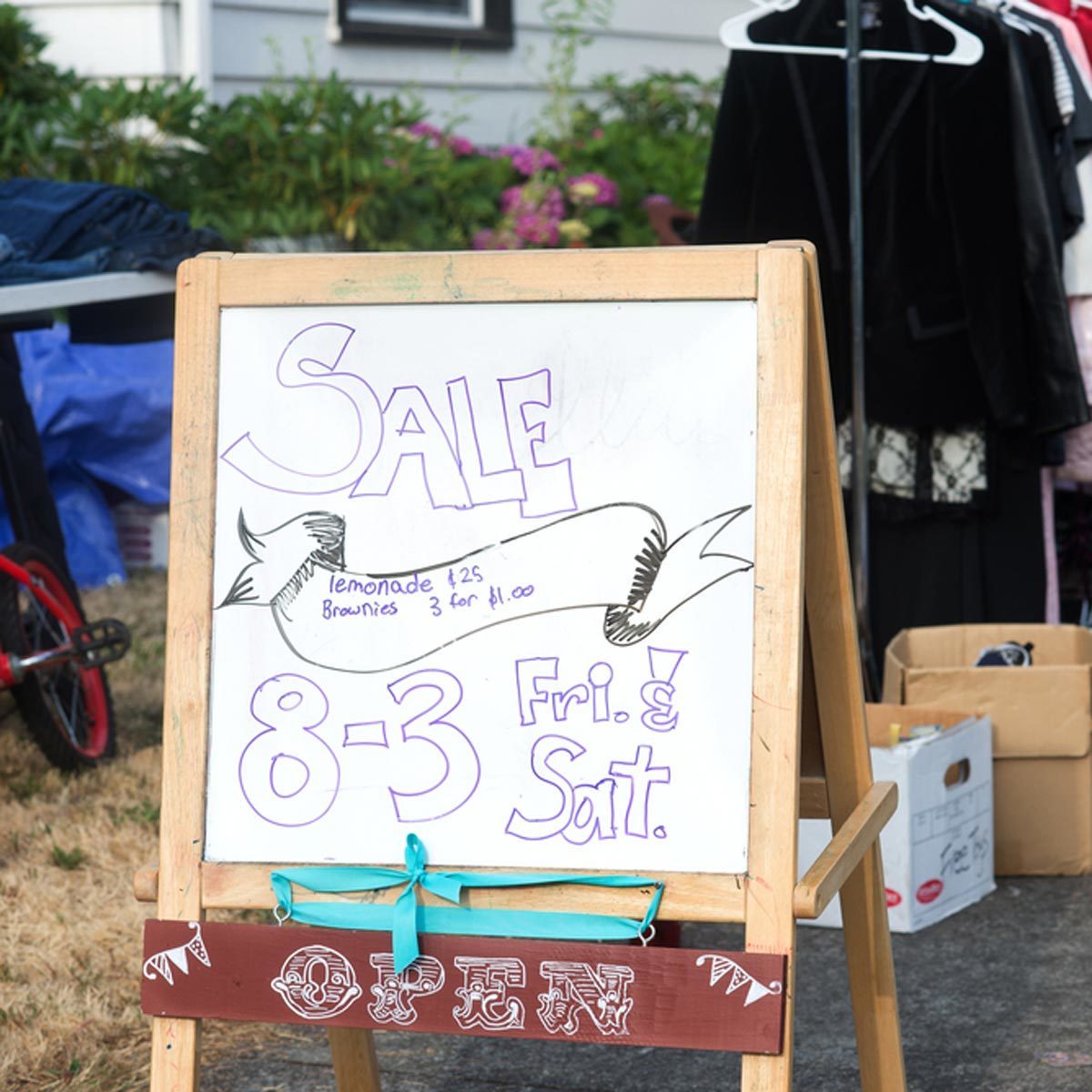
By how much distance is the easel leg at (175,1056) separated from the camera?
227 centimetres

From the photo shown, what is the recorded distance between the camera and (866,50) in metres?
4.60

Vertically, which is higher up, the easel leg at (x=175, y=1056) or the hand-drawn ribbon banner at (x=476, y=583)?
the hand-drawn ribbon banner at (x=476, y=583)

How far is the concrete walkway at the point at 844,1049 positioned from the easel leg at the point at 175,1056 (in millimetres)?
907

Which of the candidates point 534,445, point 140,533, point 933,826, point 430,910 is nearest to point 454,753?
point 430,910

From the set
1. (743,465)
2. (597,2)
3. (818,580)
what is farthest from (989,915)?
(597,2)

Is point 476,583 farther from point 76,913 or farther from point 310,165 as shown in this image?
point 310,165

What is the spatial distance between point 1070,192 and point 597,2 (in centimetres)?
419

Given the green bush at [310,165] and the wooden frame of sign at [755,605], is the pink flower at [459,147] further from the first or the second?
the wooden frame of sign at [755,605]

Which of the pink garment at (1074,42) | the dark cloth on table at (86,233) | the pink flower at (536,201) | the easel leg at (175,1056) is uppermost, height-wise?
the pink garment at (1074,42)

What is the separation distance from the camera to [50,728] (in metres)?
4.67

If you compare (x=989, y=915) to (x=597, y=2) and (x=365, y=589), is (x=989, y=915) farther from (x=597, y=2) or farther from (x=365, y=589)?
(x=597, y=2)

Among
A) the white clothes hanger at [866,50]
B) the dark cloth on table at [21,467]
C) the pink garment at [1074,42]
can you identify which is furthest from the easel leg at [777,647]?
the dark cloth on table at [21,467]

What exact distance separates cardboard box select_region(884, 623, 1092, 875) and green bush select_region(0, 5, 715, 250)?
3570mm

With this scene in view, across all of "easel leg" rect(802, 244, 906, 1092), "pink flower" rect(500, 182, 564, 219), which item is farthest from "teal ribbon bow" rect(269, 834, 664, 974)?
"pink flower" rect(500, 182, 564, 219)
